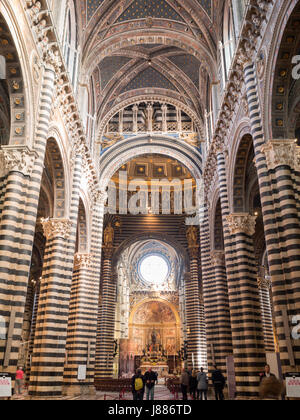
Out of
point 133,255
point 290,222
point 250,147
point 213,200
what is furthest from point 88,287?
point 133,255

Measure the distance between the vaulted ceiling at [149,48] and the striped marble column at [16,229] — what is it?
10394mm

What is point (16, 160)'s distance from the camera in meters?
10.2

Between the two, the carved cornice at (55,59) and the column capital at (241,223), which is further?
the column capital at (241,223)

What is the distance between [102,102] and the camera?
77.3 ft

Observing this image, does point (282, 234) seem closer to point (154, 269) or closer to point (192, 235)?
point (192, 235)

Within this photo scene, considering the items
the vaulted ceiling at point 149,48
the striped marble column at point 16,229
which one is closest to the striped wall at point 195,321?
the vaulted ceiling at point 149,48

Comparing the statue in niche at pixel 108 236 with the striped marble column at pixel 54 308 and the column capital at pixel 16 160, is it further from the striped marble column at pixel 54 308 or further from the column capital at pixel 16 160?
the column capital at pixel 16 160

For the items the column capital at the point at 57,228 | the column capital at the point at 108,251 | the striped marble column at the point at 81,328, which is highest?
the column capital at the point at 108,251

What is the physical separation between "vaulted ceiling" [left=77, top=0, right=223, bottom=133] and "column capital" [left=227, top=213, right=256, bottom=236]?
871cm

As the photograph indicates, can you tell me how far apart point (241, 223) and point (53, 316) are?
833cm

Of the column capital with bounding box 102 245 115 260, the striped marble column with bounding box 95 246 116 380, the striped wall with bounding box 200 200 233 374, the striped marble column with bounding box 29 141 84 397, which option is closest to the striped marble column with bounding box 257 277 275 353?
the striped wall with bounding box 200 200 233 374

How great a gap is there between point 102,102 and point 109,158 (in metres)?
3.82

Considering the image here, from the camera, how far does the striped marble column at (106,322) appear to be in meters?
27.4
